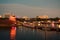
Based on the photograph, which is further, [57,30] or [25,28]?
[25,28]

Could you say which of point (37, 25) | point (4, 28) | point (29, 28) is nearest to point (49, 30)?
point (37, 25)

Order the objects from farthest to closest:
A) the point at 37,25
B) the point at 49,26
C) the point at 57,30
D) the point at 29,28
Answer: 1. the point at 29,28
2. the point at 37,25
3. the point at 49,26
4. the point at 57,30

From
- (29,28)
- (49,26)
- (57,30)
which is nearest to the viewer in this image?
(57,30)

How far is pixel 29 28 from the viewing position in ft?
68.9

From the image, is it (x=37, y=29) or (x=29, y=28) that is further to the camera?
(x=29, y=28)

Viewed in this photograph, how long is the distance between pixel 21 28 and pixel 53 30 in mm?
5491

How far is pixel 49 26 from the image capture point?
17219mm

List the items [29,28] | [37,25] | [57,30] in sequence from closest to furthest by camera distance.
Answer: [57,30] < [37,25] < [29,28]

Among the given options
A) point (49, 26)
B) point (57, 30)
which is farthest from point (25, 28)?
point (57, 30)

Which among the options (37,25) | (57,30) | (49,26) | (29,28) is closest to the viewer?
(57,30)

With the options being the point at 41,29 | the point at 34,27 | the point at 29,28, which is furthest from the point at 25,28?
the point at 41,29

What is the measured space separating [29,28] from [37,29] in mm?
1933

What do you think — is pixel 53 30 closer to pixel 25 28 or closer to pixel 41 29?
pixel 41 29

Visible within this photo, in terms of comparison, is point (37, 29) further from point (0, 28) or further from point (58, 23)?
point (0, 28)
